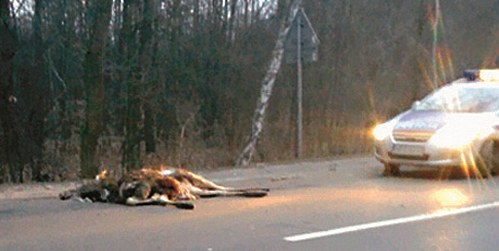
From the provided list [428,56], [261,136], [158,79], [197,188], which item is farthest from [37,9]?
[428,56]

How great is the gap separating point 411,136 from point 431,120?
459 millimetres

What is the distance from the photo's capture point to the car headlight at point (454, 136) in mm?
12896

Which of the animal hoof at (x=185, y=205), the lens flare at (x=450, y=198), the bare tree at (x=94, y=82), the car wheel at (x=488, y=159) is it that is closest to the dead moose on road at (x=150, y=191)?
the animal hoof at (x=185, y=205)

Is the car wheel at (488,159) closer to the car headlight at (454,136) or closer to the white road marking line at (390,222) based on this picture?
the car headlight at (454,136)

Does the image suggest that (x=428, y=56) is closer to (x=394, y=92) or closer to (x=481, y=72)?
(x=394, y=92)

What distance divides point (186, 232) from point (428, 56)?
25.0m

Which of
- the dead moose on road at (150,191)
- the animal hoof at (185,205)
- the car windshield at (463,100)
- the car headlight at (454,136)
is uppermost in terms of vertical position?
the car windshield at (463,100)

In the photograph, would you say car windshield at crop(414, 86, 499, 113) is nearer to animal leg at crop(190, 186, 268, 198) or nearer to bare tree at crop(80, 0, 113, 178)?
animal leg at crop(190, 186, 268, 198)

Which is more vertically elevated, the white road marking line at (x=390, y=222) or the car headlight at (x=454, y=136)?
the car headlight at (x=454, y=136)

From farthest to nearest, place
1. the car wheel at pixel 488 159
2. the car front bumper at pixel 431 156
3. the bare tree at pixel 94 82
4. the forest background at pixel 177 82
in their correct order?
1. the forest background at pixel 177 82
2. the bare tree at pixel 94 82
3. the car wheel at pixel 488 159
4. the car front bumper at pixel 431 156

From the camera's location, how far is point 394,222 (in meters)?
Result: 9.12

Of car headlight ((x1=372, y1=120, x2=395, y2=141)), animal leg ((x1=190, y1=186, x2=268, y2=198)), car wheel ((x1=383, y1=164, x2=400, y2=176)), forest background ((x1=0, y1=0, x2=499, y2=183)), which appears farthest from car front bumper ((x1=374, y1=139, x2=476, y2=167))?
forest background ((x1=0, y1=0, x2=499, y2=183))

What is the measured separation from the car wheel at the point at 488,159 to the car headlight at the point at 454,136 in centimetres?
31

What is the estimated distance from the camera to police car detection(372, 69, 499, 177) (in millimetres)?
12914
